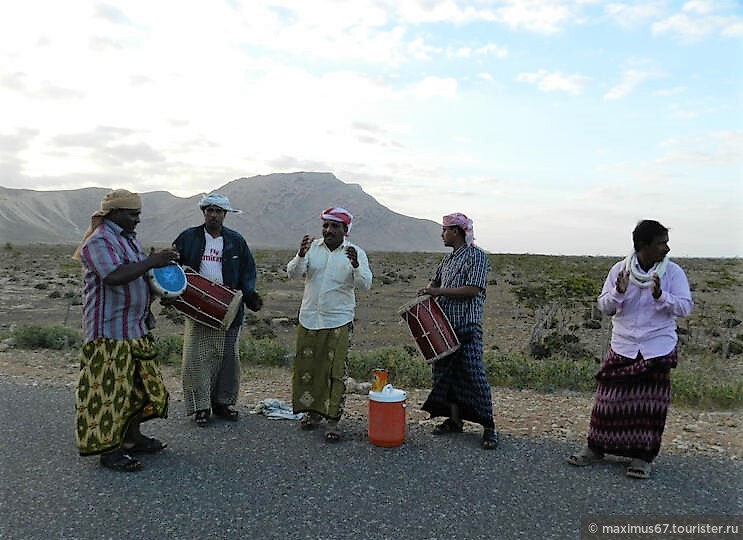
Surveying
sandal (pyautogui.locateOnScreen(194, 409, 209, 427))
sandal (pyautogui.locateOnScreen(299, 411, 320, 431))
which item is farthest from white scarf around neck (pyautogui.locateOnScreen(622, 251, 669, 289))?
sandal (pyautogui.locateOnScreen(194, 409, 209, 427))

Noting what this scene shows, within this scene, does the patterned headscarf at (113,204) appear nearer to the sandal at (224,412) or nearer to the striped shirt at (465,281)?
the sandal at (224,412)

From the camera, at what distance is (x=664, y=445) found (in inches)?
233

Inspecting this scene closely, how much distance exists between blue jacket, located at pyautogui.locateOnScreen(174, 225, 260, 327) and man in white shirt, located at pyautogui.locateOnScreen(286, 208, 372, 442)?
1.91 feet

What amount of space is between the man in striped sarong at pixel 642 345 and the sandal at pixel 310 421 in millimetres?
2279

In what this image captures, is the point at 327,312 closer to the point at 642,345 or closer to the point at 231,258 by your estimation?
the point at 231,258

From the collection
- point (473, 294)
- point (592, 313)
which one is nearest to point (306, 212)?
point (592, 313)

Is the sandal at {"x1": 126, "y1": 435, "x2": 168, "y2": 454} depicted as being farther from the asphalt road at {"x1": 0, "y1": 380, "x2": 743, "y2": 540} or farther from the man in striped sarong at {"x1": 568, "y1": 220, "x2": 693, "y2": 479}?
the man in striped sarong at {"x1": 568, "y1": 220, "x2": 693, "y2": 479}

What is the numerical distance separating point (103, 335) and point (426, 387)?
4.66 metres

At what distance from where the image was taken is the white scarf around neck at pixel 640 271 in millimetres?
4871

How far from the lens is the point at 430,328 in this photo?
5719mm

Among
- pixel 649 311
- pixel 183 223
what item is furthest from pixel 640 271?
pixel 183 223

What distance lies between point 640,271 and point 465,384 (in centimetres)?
179

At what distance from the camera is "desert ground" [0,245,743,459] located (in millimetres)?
6605

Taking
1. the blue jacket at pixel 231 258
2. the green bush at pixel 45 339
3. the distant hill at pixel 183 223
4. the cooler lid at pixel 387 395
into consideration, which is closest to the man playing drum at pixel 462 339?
the cooler lid at pixel 387 395
